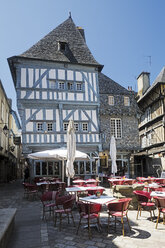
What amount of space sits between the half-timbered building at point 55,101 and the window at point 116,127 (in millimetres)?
2636

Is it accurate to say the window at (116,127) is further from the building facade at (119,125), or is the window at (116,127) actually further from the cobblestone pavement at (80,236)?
the cobblestone pavement at (80,236)

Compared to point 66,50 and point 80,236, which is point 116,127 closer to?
point 66,50

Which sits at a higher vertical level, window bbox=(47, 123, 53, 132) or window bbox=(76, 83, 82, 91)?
window bbox=(76, 83, 82, 91)

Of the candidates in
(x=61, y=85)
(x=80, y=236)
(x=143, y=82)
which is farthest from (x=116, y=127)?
(x=80, y=236)

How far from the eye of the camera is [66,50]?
692 inches

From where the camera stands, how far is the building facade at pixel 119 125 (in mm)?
17897

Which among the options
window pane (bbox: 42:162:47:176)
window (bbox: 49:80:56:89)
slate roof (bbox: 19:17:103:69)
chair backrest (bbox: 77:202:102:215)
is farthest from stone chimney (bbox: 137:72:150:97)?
chair backrest (bbox: 77:202:102:215)

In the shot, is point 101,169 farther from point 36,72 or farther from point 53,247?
point 53,247

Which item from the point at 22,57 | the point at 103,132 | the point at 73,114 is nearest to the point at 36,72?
the point at 22,57

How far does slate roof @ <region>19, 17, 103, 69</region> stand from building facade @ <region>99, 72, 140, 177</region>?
3.21m

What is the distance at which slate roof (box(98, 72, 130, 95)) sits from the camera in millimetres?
19420

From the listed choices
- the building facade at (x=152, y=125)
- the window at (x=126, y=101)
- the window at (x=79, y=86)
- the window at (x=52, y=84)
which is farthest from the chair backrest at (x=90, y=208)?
the window at (x=126, y=101)

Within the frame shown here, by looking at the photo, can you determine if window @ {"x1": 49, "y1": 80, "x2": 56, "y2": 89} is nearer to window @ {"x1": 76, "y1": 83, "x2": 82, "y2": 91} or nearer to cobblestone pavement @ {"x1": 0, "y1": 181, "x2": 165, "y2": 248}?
window @ {"x1": 76, "y1": 83, "x2": 82, "y2": 91}

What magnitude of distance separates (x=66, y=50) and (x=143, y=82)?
890 centimetres
